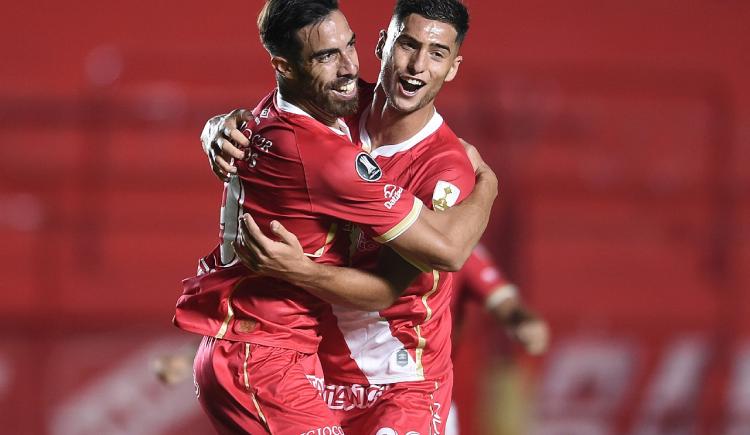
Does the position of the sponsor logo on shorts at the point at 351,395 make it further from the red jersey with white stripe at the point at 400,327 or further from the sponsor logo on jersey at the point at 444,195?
the sponsor logo on jersey at the point at 444,195

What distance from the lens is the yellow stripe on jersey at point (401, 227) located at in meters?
2.44

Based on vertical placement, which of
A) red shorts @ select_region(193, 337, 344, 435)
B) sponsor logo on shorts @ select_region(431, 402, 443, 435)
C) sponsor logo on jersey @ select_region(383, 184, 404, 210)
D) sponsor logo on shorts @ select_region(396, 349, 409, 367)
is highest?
sponsor logo on jersey @ select_region(383, 184, 404, 210)

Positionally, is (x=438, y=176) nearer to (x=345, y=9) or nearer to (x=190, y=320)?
(x=190, y=320)

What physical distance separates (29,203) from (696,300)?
3.86 meters

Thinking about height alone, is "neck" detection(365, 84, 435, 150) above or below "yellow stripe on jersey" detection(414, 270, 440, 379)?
above

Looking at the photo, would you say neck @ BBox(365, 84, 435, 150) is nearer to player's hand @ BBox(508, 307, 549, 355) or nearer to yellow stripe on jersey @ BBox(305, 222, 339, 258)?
yellow stripe on jersey @ BBox(305, 222, 339, 258)

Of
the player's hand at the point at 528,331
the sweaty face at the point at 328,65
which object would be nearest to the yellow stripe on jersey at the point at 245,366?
the sweaty face at the point at 328,65

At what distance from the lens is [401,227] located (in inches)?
96.0

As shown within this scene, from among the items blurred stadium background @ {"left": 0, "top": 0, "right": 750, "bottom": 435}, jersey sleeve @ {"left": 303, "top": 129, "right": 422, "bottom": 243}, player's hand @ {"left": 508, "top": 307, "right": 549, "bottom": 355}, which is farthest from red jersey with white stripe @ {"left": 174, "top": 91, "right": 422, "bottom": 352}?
blurred stadium background @ {"left": 0, "top": 0, "right": 750, "bottom": 435}

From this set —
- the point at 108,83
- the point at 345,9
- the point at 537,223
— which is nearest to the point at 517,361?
the point at 537,223

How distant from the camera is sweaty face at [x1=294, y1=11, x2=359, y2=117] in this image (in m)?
2.45

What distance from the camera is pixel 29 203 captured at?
6.22 metres

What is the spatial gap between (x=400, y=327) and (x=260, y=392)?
497 mm

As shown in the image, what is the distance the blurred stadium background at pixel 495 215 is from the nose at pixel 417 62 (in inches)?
139
